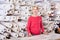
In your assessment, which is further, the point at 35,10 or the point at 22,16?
the point at 22,16

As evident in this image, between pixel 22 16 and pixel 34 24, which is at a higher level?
pixel 22 16

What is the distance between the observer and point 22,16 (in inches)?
94.9

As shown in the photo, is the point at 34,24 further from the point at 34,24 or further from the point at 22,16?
the point at 22,16

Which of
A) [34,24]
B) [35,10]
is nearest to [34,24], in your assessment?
[34,24]

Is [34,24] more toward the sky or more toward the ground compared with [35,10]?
more toward the ground

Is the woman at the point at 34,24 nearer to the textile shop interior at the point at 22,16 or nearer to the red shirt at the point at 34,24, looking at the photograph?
the red shirt at the point at 34,24

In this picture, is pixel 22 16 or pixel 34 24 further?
pixel 22 16

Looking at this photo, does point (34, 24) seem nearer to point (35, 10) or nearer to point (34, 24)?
point (34, 24)

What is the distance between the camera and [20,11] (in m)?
2.40

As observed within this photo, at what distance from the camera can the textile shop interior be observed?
2.37 metres

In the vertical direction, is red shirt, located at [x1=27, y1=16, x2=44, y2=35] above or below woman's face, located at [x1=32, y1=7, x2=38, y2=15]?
below

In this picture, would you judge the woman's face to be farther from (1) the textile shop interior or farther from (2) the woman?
(1) the textile shop interior

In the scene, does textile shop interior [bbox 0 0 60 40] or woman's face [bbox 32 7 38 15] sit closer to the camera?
woman's face [bbox 32 7 38 15]

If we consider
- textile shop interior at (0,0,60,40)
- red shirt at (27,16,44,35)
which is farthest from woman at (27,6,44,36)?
textile shop interior at (0,0,60,40)
